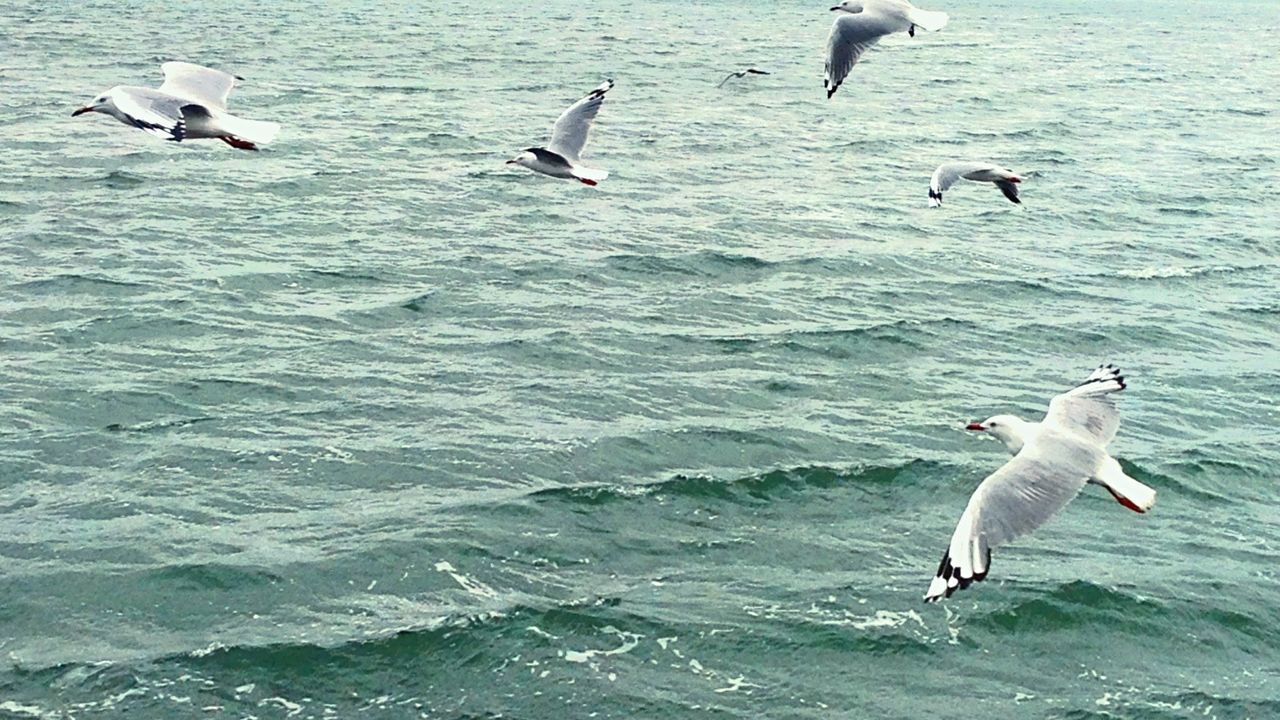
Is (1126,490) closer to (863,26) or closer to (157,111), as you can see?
(863,26)

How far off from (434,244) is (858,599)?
41.8 feet

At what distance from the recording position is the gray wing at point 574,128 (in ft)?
55.6

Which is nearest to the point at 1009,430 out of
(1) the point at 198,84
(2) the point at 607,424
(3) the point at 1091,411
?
(3) the point at 1091,411

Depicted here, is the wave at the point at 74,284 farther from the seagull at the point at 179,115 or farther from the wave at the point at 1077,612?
the wave at the point at 1077,612

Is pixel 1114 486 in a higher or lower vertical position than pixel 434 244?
higher

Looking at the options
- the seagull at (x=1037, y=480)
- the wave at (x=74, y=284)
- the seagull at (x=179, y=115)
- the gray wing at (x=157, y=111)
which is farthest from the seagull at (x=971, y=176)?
the wave at (x=74, y=284)

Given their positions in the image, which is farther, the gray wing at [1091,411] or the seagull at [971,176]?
the seagull at [971,176]

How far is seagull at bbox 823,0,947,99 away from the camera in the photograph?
1557 cm

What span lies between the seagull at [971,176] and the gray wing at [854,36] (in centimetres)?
126

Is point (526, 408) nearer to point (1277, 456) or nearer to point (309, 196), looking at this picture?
point (1277, 456)

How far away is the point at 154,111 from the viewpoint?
14297 millimetres

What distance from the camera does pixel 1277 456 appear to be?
55.9 feet

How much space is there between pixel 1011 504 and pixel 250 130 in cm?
720

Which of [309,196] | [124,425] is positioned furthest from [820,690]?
[309,196]
